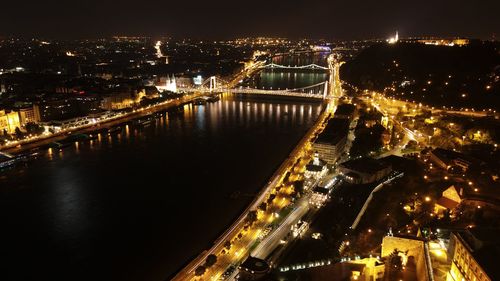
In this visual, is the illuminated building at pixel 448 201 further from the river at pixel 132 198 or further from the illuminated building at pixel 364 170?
the river at pixel 132 198

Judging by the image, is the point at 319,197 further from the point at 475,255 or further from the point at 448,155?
the point at 475,255

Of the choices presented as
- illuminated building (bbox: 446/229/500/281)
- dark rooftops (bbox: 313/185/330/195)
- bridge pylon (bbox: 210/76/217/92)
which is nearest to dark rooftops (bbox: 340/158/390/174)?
dark rooftops (bbox: 313/185/330/195)

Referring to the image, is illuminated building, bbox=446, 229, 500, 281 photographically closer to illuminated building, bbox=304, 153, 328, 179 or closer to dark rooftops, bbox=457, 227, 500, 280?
dark rooftops, bbox=457, 227, 500, 280

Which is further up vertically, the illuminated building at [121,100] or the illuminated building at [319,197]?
the illuminated building at [121,100]

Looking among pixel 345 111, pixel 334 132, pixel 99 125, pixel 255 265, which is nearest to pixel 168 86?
pixel 99 125

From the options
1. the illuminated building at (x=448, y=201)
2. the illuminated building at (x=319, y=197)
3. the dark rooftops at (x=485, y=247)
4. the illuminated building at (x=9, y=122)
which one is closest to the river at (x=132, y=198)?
the illuminated building at (x=319, y=197)

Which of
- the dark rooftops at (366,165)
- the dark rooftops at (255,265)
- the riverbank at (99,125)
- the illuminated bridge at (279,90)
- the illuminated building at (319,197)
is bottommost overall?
the dark rooftops at (255,265)
